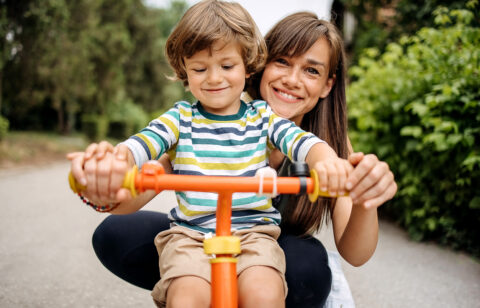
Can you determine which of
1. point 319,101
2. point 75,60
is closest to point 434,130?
point 319,101

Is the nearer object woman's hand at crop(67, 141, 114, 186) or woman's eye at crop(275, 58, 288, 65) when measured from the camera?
woman's hand at crop(67, 141, 114, 186)

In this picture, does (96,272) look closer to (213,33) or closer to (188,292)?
(188,292)

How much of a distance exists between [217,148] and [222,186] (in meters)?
0.59

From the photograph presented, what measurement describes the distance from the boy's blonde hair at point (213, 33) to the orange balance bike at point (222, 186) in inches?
29.0

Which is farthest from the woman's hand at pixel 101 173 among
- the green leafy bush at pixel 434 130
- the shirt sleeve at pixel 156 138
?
the green leafy bush at pixel 434 130

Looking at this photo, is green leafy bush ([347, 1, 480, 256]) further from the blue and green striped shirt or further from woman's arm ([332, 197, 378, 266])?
the blue and green striped shirt

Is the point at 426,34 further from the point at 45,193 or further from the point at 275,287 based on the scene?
the point at 45,193

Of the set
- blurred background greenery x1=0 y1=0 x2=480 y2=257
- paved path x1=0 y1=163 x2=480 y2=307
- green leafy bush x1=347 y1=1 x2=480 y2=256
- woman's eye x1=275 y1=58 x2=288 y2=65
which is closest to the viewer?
woman's eye x1=275 y1=58 x2=288 y2=65

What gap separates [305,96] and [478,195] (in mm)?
2503

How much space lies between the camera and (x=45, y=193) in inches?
271

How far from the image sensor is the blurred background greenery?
151 inches

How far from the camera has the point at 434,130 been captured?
3.87 m

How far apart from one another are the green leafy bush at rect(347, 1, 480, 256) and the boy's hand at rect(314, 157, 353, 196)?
2.78 meters

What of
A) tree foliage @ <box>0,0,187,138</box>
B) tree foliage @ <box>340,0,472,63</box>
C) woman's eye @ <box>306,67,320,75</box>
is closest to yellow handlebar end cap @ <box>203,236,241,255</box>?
woman's eye @ <box>306,67,320,75</box>
